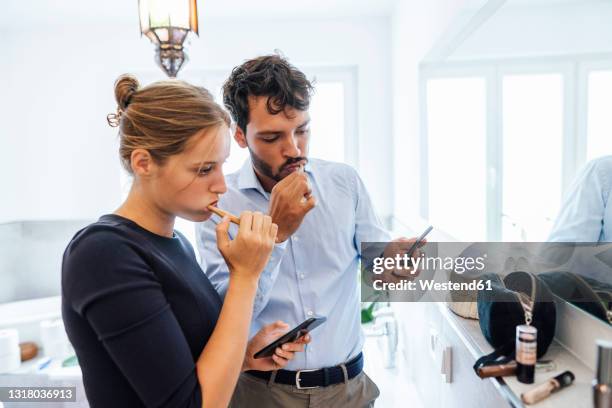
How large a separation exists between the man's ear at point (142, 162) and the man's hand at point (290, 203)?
261 millimetres

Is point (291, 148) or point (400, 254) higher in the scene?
point (291, 148)

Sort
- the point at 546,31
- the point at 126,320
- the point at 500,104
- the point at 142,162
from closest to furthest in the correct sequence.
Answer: the point at 126,320 < the point at 142,162 < the point at 546,31 < the point at 500,104

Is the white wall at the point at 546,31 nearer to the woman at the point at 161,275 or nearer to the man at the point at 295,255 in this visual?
the man at the point at 295,255

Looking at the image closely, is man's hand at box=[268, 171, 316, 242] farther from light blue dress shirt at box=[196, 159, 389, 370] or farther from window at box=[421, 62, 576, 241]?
window at box=[421, 62, 576, 241]

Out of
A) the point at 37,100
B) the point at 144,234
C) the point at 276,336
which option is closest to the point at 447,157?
the point at 276,336

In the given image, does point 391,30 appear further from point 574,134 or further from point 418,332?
point 574,134

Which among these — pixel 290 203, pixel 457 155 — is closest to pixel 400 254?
pixel 290 203

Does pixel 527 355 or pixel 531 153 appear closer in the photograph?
pixel 527 355

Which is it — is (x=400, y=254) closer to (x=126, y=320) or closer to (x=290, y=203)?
(x=290, y=203)

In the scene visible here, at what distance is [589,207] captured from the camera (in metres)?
0.76

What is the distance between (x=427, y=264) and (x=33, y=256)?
9.17 feet

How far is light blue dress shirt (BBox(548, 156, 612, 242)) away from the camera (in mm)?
714

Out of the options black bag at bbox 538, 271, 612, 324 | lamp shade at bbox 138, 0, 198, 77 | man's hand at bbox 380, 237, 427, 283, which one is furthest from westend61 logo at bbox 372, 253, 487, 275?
lamp shade at bbox 138, 0, 198, 77

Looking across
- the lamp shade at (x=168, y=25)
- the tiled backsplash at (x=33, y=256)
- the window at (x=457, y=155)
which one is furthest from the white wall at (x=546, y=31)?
the tiled backsplash at (x=33, y=256)
